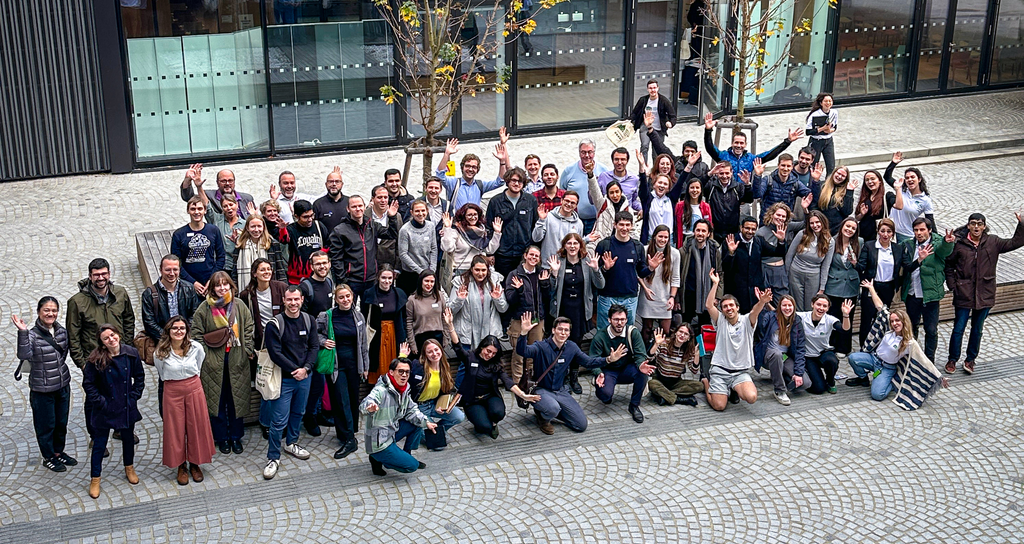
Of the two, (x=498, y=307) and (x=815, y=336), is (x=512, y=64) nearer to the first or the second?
(x=498, y=307)

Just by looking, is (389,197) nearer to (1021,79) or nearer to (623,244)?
(623,244)

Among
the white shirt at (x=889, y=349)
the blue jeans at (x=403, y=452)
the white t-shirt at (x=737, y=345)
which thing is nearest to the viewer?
the blue jeans at (x=403, y=452)

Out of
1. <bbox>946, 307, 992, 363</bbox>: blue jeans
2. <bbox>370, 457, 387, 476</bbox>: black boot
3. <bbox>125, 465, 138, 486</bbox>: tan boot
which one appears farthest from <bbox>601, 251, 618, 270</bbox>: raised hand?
<bbox>125, 465, 138, 486</bbox>: tan boot

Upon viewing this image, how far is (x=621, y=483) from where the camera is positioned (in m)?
10.5

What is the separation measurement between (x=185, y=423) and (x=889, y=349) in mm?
7216

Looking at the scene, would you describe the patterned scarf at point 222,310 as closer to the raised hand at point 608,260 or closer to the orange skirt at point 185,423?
the orange skirt at point 185,423

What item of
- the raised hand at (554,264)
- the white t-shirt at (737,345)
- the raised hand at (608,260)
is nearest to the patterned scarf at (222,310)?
the raised hand at (554,264)

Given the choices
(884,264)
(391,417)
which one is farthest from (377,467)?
(884,264)

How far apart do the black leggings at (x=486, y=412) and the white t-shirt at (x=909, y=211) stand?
19.0 feet

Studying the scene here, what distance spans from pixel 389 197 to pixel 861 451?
577 centimetres

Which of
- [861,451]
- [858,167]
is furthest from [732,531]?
[858,167]

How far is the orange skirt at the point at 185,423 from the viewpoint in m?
10.1

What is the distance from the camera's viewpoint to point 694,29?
71.6ft

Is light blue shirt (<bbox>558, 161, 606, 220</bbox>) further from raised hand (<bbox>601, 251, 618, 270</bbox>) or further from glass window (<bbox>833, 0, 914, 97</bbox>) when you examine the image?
glass window (<bbox>833, 0, 914, 97</bbox>)
